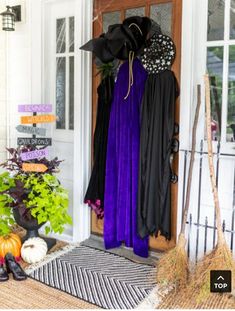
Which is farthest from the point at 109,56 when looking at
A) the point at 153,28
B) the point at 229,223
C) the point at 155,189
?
the point at 229,223

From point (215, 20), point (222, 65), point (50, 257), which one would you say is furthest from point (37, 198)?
point (215, 20)

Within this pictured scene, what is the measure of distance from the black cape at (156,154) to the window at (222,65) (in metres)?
0.31

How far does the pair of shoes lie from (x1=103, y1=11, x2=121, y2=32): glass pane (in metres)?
2.06

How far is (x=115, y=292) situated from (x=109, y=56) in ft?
5.71

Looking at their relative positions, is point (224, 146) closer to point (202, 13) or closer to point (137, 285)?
point (202, 13)

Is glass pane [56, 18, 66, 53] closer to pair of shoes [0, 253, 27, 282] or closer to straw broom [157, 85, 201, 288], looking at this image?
straw broom [157, 85, 201, 288]

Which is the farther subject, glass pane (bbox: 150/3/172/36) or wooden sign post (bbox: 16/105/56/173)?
wooden sign post (bbox: 16/105/56/173)

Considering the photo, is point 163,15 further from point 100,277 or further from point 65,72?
point 100,277

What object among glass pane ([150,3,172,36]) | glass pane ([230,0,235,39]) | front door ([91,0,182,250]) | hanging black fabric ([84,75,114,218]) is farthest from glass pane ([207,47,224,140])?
hanging black fabric ([84,75,114,218])

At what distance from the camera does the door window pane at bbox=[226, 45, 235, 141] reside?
8.00 feet

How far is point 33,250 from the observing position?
2742 millimetres

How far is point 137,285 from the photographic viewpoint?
2416 mm

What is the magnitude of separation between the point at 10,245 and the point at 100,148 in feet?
3.57

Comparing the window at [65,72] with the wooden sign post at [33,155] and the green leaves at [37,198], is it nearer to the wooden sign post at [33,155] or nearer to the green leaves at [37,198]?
the wooden sign post at [33,155]
